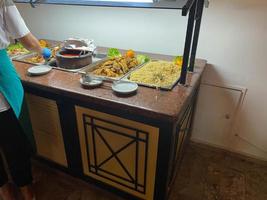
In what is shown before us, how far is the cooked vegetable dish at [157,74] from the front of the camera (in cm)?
114

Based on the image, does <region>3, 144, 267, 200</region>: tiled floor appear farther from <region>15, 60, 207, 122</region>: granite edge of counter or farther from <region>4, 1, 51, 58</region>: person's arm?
<region>4, 1, 51, 58</region>: person's arm

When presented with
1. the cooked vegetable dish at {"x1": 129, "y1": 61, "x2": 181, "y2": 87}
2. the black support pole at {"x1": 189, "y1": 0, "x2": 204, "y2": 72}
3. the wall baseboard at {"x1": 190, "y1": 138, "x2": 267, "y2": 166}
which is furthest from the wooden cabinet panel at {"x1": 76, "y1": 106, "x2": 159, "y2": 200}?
the wall baseboard at {"x1": 190, "y1": 138, "x2": 267, "y2": 166}

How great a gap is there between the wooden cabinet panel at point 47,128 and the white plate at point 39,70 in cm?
15

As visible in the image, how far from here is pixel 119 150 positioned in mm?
1119

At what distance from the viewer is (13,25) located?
3.08 ft

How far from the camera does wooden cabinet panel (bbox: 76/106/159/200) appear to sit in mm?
1021

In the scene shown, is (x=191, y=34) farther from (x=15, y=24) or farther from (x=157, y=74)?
(x=15, y=24)

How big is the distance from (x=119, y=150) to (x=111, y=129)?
0.13m

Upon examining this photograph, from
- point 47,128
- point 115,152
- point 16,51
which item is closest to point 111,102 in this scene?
point 115,152

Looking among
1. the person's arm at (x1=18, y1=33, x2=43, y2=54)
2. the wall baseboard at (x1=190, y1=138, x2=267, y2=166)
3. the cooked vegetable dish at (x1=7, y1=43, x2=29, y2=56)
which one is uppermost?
the person's arm at (x1=18, y1=33, x2=43, y2=54)

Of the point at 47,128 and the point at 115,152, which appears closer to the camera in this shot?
the point at 115,152

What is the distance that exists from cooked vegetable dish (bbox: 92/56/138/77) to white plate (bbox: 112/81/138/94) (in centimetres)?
17

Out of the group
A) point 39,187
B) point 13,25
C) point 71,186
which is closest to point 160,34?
point 13,25

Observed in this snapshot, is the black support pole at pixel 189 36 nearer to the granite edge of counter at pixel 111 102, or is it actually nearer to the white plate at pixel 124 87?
the granite edge of counter at pixel 111 102
